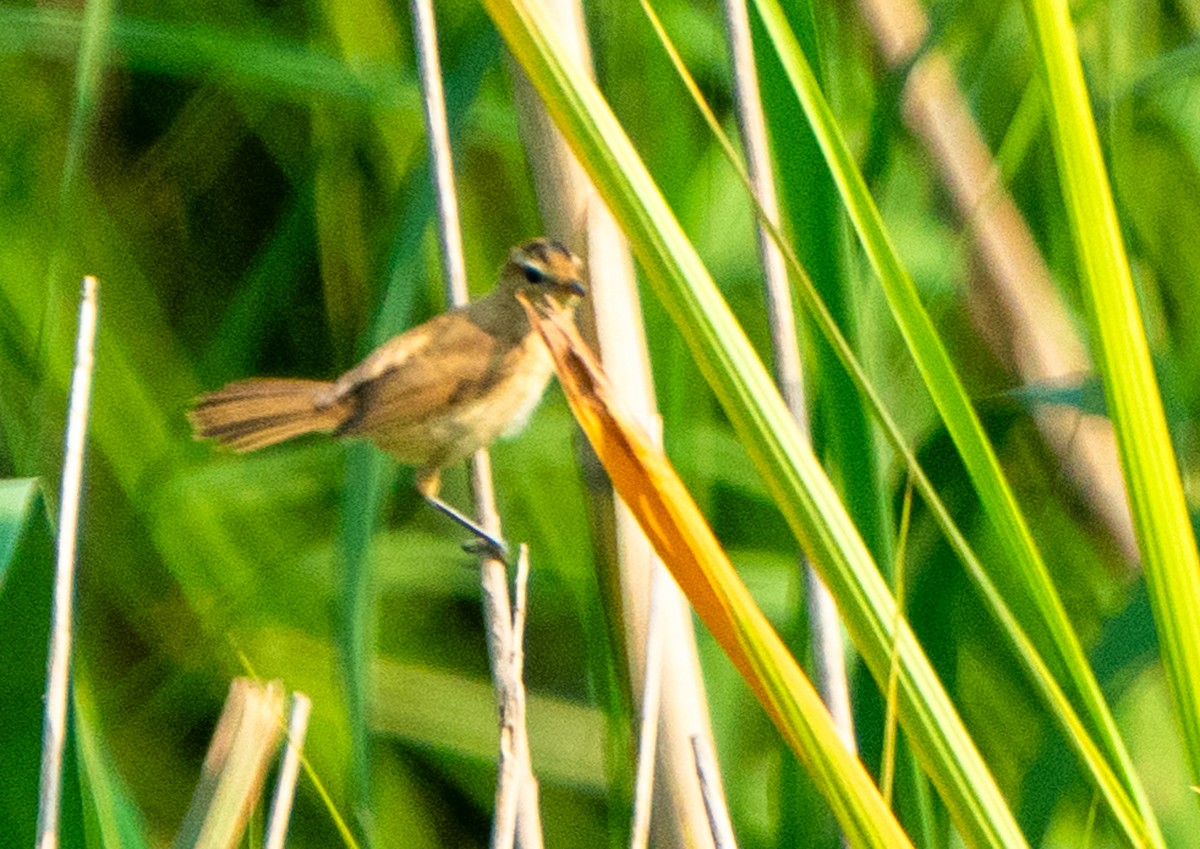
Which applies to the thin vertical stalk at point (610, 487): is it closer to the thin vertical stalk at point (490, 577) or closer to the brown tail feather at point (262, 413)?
the thin vertical stalk at point (490, 577)

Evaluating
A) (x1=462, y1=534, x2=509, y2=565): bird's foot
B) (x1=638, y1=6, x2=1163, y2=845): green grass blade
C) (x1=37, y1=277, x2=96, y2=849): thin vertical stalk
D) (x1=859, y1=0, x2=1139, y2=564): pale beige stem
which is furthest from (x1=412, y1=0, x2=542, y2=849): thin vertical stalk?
(x1=859, y1=0, x2=1139, y2=564): pale beige stem

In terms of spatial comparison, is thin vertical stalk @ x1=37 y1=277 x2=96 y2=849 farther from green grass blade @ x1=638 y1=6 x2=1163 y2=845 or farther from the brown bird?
the brown bird

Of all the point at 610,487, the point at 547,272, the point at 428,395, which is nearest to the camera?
the point at 610,487

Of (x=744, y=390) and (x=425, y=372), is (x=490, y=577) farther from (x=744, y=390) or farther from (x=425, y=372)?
(x=744, y=390)

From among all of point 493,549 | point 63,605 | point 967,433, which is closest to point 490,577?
point 493,549

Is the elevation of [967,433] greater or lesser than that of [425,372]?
lesser

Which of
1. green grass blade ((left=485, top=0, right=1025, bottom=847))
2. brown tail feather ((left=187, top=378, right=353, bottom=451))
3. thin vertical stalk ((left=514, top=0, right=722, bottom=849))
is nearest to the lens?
green grass blade ((left=485, top=0, right=1025, bottom=847))

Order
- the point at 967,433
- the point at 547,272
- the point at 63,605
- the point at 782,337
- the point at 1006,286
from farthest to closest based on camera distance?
the point at 1006,286 → the point at 547,272 → the point at 782,337 → the point at 63,605 → the point at 967,433
